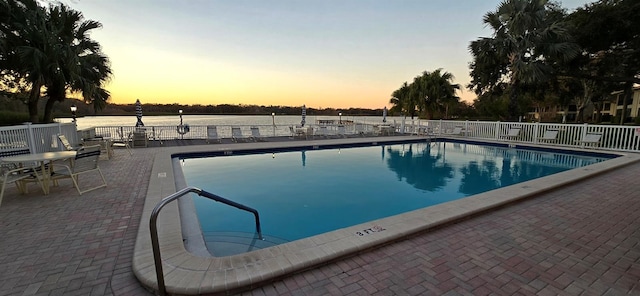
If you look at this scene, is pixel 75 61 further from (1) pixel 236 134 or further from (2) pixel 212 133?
(1) pixel 236 134

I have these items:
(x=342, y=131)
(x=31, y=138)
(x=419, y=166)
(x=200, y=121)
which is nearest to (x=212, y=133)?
(x=31, y=138)

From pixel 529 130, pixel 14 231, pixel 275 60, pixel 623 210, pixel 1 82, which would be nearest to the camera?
pixel 14 231

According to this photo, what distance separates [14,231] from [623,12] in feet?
58.6

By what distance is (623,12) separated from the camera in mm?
10477

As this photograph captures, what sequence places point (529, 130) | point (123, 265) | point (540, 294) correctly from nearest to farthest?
point (540, 294), point (123, 265), point (529, 130)

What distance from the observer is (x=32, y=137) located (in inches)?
227

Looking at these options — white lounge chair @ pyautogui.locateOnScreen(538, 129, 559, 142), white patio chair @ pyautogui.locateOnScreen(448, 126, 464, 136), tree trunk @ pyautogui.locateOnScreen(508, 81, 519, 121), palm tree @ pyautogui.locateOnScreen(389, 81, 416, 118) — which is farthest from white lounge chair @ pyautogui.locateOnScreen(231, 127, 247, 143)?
palm tree @ pyautogui.locateOnScreen(389, 81, 416, 118)

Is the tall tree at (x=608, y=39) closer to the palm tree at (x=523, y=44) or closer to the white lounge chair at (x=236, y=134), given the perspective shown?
the palm tree at (x=523, y=44)

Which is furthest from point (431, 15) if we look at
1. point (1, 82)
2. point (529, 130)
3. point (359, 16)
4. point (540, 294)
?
point (1, 82)

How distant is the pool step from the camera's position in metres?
2.96

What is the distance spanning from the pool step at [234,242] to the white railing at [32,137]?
199 inches

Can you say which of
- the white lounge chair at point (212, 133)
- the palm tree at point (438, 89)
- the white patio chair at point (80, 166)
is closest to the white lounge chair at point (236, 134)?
the white lounge chair at point (212, 133)

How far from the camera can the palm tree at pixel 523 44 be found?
1104 cm

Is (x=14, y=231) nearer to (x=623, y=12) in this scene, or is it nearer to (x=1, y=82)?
(x=1, y=82)
